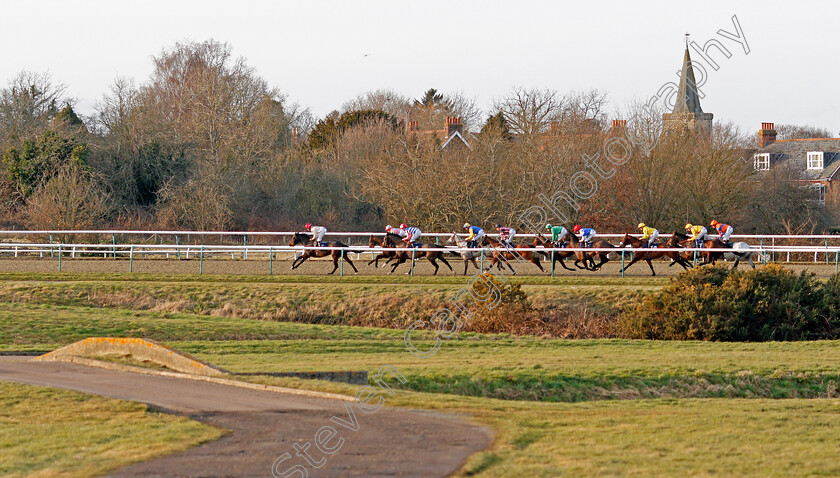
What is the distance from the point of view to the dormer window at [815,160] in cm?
6264

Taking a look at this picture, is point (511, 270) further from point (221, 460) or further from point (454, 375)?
point (221, 460)

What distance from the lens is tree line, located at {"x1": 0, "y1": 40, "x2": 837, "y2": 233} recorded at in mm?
37000

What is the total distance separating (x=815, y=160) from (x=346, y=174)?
33.8 metres

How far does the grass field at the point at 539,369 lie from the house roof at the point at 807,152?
42.1m

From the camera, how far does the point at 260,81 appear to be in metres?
58.4

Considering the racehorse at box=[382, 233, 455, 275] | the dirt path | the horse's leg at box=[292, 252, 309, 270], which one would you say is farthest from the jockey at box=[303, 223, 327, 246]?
Result: the dirt path

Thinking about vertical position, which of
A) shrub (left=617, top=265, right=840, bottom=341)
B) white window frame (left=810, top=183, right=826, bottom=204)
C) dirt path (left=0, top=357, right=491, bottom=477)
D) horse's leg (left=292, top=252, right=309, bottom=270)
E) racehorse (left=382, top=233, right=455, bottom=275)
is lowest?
dirt path (left=0, top=357, right=491, bottom=477)

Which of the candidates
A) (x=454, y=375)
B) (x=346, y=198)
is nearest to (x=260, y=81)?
(x=346, y=198)

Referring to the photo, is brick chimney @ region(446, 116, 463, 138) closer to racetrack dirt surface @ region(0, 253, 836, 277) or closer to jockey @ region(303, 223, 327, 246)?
racetrack dirt surface @ region(0, 253, 836, 277)

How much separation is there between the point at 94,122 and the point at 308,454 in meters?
57.1

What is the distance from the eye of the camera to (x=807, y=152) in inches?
2505

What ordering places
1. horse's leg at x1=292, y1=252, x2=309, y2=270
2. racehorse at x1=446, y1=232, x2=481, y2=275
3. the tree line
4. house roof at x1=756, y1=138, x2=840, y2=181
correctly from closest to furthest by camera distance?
racehorse at x1=446, y1=232, x2=481, y2=275 < horse's leg at x1=292, y1=252, x2=309, y2=270 < the tree line < house roof at x1=756, y1=138, x2=840, y2=181

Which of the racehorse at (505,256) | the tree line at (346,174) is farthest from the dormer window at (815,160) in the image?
the racehorse at (505,256)

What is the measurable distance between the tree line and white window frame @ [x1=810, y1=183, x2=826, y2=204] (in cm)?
121
